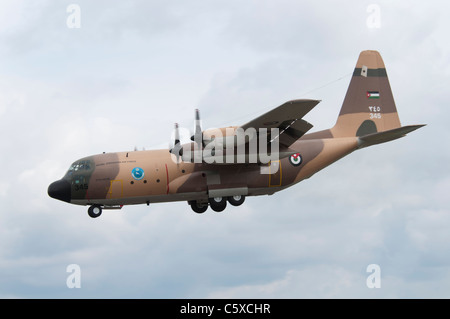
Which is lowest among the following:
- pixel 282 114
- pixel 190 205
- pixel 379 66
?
pixel 190 205

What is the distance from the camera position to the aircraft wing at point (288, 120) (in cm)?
2372

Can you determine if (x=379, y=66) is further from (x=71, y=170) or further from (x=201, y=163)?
(x=71, y=170)

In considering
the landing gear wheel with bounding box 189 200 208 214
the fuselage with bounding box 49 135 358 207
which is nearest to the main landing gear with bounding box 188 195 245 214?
the fuselage with bounding box 49 135 358 207

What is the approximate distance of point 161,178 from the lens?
2689cm

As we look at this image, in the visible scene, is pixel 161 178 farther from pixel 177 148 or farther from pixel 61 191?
pixel 61 191

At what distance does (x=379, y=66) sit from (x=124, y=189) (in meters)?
13.3

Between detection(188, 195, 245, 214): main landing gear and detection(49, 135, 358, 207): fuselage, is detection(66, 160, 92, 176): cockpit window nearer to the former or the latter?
detection(49, 135, 358, 207): fuselage

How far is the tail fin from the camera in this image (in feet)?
99.2

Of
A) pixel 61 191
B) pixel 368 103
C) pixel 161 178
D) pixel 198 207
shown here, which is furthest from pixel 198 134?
pixel 368 103

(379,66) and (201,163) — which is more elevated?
(379,66)

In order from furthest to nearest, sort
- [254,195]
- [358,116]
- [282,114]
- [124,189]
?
1. [358,116]
2. [254,195]
3. [124,189]
4. [282,114]

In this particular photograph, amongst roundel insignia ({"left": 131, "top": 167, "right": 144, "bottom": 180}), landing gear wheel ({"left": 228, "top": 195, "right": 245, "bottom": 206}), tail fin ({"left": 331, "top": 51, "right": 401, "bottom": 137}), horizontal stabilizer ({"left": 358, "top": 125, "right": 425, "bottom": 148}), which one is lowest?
landing gear wheel ({"left": 228, "top": 195, "right": 245, "bottom": 206})

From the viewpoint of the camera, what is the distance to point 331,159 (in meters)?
28.8

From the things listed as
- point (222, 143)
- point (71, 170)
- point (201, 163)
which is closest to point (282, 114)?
point (222, 143)
